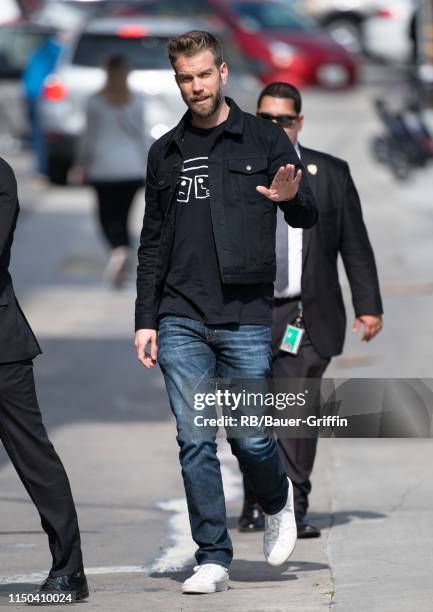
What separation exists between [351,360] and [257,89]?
28.2 feet

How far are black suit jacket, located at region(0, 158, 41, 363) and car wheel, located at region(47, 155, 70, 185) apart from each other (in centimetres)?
1330

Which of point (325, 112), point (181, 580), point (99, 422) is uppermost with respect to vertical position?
point (181, 580)

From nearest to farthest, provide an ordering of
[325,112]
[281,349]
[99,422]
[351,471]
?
[281,349]
[351,471]
[99,422]
[325,112]

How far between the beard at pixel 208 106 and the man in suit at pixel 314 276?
42.7 inches

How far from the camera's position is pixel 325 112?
25141 mm

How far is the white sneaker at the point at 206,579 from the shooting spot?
226 inches

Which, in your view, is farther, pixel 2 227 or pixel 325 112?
pixel 325 112

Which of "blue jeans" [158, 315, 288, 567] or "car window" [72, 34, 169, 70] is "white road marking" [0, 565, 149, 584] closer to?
"blue jeans" [158, 315, 288, 567]

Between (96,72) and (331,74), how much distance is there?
9.17 metres

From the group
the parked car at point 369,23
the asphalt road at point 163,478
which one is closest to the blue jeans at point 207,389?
the asphalt road at point 163,478

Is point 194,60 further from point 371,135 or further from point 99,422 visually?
point 371,135

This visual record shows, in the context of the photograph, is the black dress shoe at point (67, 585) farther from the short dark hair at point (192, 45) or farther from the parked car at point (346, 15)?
the parked car at point (346, 15)

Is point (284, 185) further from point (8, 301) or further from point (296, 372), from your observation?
point (296, 372)

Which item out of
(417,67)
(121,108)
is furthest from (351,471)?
(417,67)
